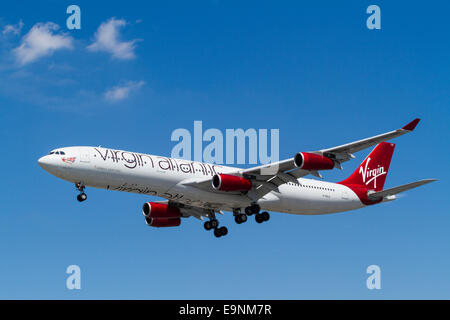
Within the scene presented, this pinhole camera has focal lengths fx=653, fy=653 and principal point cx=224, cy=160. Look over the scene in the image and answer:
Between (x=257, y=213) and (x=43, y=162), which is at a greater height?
(x=43, y=162)

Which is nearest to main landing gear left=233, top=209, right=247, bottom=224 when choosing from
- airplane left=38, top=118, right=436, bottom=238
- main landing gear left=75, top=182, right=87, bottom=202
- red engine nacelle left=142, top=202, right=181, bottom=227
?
airplane left=38, top=118, right=436, bottom=238

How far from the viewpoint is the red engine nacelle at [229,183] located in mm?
46062

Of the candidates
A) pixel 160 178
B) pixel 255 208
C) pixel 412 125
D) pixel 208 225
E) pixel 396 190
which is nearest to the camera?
pixel 412 125

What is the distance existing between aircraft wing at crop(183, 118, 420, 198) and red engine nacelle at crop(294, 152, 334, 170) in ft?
1.56

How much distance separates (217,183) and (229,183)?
0.86 m

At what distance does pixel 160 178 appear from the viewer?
45.3 m

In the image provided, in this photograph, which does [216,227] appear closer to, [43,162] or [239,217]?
[239,217]

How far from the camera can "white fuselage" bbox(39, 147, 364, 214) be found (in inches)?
1718

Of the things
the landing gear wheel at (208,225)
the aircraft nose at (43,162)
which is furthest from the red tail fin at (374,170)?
the aircraft nose at (43,162)

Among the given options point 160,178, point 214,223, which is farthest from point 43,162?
point 214,223

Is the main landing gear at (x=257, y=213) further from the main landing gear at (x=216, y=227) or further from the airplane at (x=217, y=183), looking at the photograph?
the main landing gear at (x=216, y=227)

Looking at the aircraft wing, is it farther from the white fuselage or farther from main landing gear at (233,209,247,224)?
main landing gear at (233,209,247,224)
